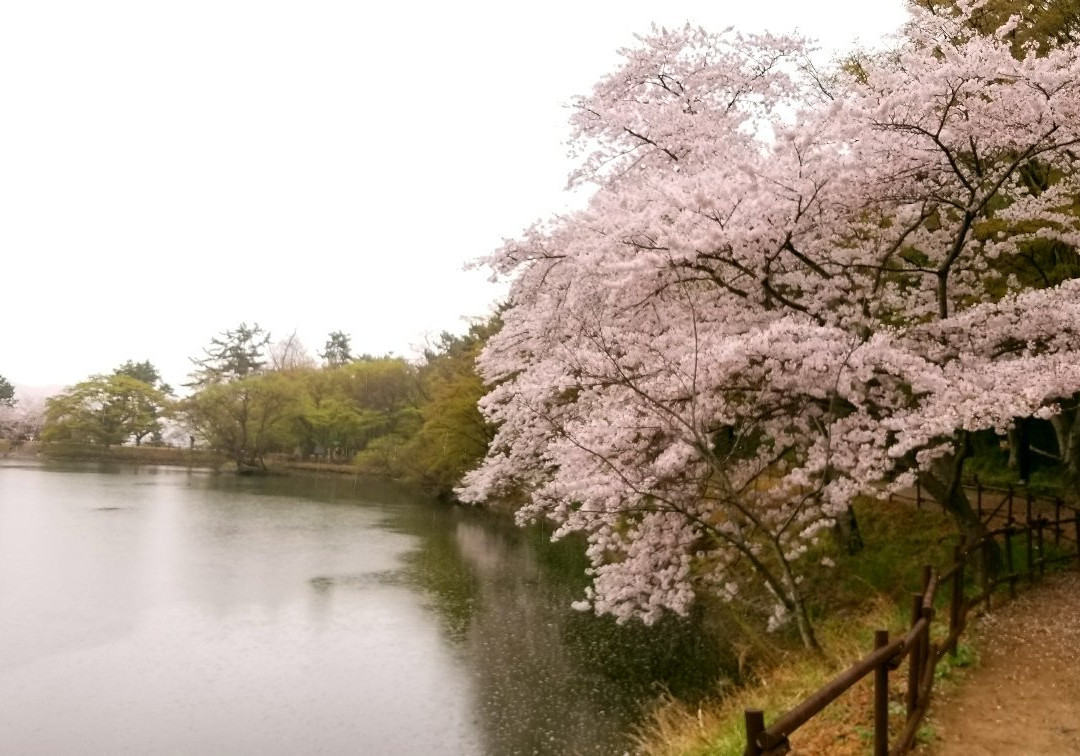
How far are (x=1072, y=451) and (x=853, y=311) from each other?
15.3 ft

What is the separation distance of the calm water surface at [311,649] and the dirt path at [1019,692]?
14.6 ft

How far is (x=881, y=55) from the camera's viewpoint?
1430 centimetres

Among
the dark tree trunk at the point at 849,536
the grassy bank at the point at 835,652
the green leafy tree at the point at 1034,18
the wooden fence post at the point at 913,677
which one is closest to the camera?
the wooden fence post at the point at 913,677

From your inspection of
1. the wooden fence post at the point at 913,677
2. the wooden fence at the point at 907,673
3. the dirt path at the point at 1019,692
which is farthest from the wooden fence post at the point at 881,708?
the dirt path at the point at 1019,692

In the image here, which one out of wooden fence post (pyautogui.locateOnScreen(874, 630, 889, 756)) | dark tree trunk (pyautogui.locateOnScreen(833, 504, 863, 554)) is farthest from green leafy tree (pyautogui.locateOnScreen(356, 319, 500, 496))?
wooden fence post (pyautogui.locateOnScreen(874, 630, 889, 756))

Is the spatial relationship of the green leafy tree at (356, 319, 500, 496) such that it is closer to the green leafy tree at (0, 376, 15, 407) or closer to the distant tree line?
the distant tree line

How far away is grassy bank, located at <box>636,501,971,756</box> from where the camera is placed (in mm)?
5434

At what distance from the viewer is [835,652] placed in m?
7.60

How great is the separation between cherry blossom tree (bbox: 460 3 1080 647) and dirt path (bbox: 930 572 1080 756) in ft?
5.38

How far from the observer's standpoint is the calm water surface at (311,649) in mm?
9734

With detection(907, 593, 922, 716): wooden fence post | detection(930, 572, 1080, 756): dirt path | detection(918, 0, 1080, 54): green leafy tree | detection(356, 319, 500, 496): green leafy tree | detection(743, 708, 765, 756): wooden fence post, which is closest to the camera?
detection(743, 708, 765, 756): wooden fence post

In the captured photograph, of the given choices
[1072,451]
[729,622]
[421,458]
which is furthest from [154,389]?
[1072,451]

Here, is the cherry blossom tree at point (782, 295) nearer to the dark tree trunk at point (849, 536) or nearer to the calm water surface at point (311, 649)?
the calm water surface at point (311, 649)

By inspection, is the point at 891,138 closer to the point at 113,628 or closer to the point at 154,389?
the point at 113,628
